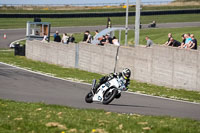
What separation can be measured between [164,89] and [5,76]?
808 centimetres

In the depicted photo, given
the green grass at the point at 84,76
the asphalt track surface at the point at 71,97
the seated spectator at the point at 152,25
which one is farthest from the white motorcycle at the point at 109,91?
the seated spectator at the point at 152,25

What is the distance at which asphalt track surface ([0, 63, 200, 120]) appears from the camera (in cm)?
1532

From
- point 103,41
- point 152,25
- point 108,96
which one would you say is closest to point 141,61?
point 103,41

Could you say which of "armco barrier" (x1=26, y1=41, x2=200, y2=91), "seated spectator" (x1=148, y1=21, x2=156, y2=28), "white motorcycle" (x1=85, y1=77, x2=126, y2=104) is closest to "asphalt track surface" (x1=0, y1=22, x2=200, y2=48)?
"seated spectator" (x1=148, y1=21, x2=156, y2=28)

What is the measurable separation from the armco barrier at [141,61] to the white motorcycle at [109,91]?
5968 millimetres

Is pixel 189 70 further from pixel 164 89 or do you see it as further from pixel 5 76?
pixel 5 76

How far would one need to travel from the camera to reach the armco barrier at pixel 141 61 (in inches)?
822

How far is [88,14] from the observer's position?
2491 inches

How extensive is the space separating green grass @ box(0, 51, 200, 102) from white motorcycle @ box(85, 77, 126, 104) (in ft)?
14.0

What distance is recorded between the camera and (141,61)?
2384 centimetres

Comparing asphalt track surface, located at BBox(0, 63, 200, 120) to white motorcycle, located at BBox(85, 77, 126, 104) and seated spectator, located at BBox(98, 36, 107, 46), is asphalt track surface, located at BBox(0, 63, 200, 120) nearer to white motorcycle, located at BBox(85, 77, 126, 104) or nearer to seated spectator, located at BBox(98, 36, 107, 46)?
white motorcycle, located at BBox(85, 77, 126, 104)

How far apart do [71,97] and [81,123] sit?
797cm

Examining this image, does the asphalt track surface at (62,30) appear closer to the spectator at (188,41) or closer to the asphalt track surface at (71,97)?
the asphalt track surface at (71,97)

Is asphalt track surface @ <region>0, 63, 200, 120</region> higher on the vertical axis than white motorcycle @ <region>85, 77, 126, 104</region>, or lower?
lower
